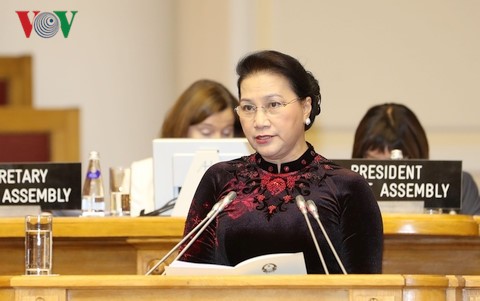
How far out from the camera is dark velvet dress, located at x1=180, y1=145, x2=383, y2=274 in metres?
2.79

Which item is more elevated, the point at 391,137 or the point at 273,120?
the point at 391,137

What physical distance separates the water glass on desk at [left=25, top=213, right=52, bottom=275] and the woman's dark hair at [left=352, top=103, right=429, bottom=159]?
4.92ft

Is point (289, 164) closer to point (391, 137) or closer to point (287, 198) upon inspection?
point (287, 198)

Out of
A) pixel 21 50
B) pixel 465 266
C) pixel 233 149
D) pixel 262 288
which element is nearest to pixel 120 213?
pixel 233 149

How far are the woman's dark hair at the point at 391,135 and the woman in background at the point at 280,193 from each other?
5.05 ft

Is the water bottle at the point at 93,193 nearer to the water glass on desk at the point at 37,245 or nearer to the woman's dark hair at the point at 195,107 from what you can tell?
the woman's dark hair at the point at 195,107

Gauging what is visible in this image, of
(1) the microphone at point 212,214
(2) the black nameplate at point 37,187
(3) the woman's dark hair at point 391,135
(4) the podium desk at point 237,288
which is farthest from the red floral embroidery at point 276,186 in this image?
(3) the woman's dark hair at point 391,135

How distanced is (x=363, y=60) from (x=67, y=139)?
1.72 meters

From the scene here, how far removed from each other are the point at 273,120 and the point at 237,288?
55cm

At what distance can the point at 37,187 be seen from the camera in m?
3.93

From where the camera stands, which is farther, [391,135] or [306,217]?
[391,135]

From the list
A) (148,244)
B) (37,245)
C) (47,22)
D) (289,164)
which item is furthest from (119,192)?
(289,164)

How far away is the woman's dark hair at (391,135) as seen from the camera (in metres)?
4.43

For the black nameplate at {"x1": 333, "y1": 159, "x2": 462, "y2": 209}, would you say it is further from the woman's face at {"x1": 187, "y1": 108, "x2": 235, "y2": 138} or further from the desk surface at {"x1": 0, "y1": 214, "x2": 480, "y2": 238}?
the woman's face at {"x1": 187, "y1": 108, "x2": 235, "y2": 138}
